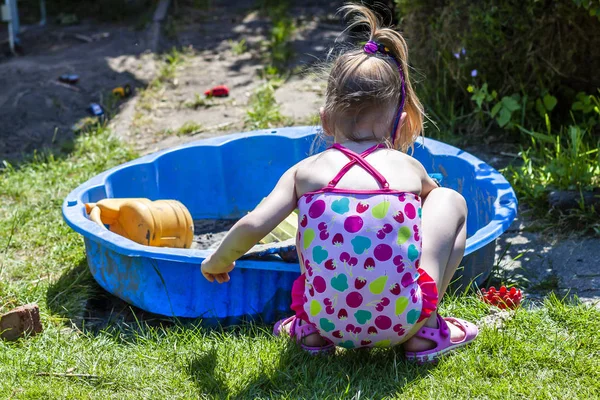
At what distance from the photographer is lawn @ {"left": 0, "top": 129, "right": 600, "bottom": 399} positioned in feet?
7.58

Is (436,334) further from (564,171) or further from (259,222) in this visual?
(564,171)

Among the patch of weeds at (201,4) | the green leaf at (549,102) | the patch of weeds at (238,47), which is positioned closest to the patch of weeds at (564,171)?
the green leaf at (549,102)

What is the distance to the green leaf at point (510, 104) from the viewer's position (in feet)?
13.8

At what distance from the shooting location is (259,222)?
93.0 inches

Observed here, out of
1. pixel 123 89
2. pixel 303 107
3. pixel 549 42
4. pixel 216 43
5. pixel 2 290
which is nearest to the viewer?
pixel 2 290

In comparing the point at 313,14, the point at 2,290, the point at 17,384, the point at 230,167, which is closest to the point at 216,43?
the point at 313,14

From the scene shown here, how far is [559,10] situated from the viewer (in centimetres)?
398

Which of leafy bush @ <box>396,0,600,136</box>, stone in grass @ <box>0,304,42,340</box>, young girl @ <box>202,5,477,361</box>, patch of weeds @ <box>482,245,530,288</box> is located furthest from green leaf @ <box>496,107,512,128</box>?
stone in grass @ <box>0,304,42,340</box>

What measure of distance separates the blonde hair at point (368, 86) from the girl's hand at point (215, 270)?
1.82 feet

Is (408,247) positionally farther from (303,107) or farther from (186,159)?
(303,107)

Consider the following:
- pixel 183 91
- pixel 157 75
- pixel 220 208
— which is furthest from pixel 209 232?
pixel 157 75

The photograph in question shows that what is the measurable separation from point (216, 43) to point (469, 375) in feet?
16.8

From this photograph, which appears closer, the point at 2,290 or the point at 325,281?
the point at 325,281

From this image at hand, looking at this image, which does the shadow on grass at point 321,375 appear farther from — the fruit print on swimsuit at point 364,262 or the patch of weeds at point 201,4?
the patch of weeds at point 201,4
